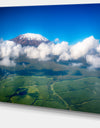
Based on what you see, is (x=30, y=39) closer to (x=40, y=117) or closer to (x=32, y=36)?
(x=32, y=36)

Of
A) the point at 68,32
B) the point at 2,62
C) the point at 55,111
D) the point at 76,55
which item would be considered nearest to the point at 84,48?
the point at 76,55

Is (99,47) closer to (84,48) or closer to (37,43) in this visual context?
(84,48)

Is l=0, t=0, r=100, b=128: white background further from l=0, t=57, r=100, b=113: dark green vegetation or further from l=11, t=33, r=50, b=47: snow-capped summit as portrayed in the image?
l=11, t=33, r=50, b=47: snow-capped summit

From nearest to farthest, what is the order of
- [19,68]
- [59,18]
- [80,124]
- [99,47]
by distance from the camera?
[80,124], [99,47], [59,18], [19,68]

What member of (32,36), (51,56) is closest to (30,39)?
(32,36)

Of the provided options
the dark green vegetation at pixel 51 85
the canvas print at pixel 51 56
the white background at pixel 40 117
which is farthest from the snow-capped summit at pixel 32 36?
the white background at pixel 40 117

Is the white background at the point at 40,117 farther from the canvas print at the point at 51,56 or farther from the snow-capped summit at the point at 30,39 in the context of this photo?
the snow-capped summit at the point at 30,39

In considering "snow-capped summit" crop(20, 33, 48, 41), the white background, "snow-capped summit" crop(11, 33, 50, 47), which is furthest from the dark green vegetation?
"snow-capped summit" crop(20, 33, 48, 41)
